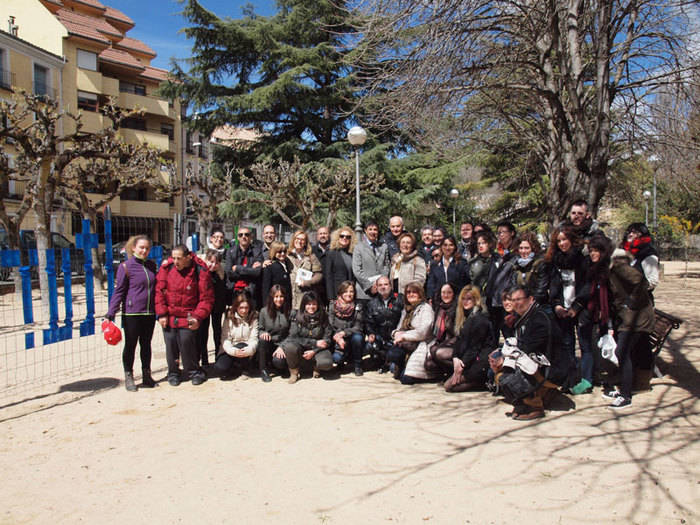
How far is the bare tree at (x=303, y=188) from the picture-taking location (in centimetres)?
1800

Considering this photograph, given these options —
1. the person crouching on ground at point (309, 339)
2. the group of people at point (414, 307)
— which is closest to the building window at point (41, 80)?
the group of people at point (414, 307)

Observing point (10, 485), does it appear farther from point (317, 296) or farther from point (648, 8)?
point (648, 8)

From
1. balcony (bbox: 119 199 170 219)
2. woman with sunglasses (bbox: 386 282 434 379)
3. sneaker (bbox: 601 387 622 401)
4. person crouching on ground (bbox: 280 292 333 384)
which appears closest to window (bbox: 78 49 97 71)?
balcony (bbox: 119 199 170 219)

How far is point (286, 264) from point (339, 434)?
286 centimetres

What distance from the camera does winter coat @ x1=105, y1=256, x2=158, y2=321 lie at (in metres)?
5.62

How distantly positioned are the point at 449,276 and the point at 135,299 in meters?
3.59

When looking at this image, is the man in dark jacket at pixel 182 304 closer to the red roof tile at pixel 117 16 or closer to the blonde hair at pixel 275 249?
the blonde hair at pixel 275 249

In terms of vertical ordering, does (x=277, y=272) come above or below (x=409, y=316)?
above

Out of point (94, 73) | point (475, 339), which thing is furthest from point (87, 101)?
point (475, 339)

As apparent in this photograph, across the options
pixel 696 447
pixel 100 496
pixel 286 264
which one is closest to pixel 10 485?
pixel 100 496

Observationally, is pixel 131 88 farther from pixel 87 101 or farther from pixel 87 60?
pixel 87 101

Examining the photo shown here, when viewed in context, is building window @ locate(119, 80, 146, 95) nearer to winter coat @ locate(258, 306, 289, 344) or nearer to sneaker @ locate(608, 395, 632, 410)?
winter coat @ locate(258, 306, 289, 344)

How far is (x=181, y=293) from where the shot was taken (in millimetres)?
5789

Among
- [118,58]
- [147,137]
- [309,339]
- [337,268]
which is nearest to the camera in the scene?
[309,339]
